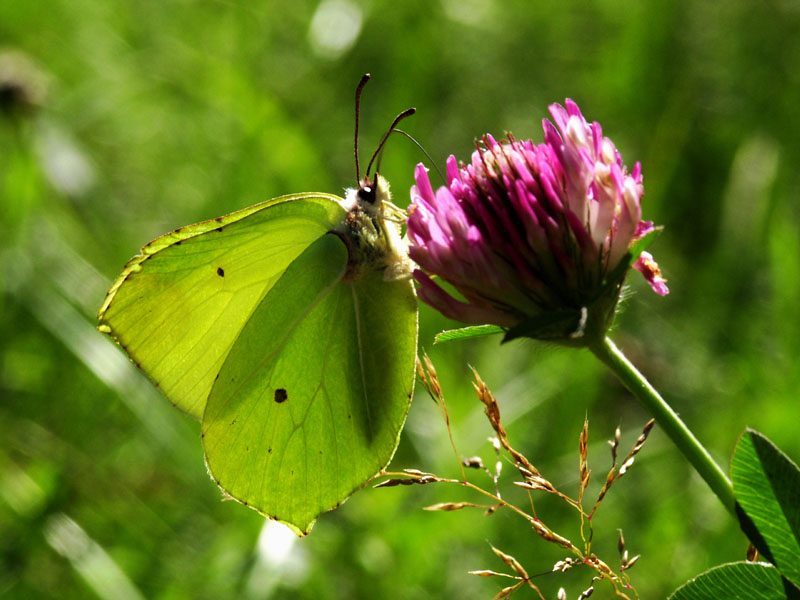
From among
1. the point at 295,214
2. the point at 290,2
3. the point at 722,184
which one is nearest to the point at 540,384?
the point at 722,184

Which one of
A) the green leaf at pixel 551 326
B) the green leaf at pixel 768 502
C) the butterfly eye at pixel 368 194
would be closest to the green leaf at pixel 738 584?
the green leaf at pixel 768 502

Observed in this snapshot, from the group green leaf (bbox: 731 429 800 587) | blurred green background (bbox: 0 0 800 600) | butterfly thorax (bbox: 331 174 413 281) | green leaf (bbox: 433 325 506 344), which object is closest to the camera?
green leaf (bbox: 731 429 800 587)

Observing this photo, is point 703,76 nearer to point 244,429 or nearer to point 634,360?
point 634,360

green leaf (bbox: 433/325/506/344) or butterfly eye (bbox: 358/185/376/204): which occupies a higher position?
butterfly eye (bbox: 358/185/376/204)

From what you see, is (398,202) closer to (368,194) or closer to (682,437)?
(368,194)

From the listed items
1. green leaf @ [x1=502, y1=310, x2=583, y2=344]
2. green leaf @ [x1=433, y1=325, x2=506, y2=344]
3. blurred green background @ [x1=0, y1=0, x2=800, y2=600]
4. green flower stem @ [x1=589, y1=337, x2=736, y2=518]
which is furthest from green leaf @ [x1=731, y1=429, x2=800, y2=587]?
blurred green background @ [x1=0, y1=0, x2=800, y2=600]

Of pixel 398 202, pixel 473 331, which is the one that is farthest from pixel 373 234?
pixel 398 202

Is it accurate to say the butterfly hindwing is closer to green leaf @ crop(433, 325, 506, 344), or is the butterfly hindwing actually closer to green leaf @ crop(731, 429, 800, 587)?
green leaf @ crop(433, 325, 506, 344)
